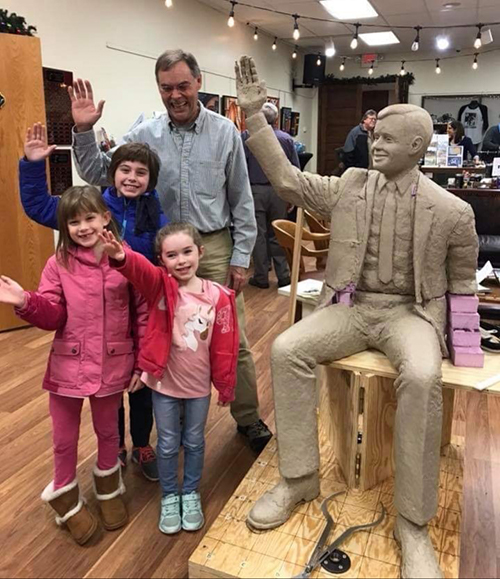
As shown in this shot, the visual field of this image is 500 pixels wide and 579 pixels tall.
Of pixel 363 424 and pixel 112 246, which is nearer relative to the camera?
pixel 112 246

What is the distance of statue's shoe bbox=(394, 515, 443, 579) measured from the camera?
1512mm

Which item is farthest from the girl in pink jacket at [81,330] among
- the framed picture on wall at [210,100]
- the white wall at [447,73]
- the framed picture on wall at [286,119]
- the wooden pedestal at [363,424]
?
the white wall at [447,73]

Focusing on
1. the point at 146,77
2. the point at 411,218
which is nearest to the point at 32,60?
the point at 146,77

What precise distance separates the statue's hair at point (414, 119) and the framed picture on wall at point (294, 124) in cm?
759

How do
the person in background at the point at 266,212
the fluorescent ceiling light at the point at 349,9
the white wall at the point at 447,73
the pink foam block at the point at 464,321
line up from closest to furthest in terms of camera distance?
the pink foam block at the point at 464,321 → the person in background at the point at 266,212 → the fluorescent ceiling light at the point at 349,9 → the white wall at the point at 447,73

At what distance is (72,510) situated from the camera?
184 centimetres

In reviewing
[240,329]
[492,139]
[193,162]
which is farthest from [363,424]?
[492,139]

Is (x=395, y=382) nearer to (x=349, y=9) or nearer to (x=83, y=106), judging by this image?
(x=83, y=106)

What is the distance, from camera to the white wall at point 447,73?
9.23 m

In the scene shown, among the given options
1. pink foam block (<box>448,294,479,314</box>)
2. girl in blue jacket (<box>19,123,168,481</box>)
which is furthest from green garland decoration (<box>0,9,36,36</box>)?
pink foam block (<box>448,294,479,314</box>)

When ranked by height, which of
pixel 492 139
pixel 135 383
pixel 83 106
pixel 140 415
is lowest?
pixel 140 415

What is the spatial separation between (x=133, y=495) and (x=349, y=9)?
604 cm

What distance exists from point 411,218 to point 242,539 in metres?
1.12

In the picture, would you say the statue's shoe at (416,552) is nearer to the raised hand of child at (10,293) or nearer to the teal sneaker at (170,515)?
the teal sneaker at (170,515)
